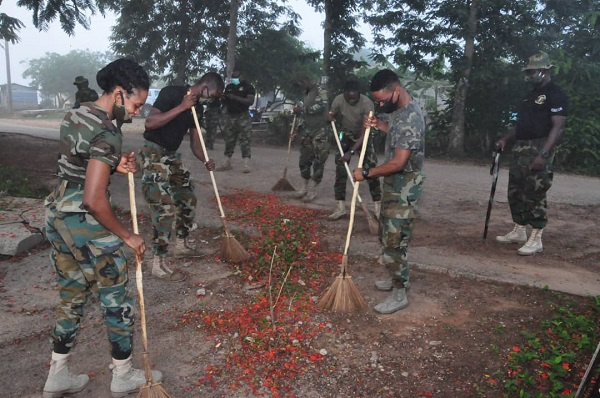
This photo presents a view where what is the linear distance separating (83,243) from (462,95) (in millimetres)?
12819

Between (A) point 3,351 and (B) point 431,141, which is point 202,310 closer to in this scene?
(A) point 3,351

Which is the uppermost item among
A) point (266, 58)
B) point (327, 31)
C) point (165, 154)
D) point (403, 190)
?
point (327, 31)

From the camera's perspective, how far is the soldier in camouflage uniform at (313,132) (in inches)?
291

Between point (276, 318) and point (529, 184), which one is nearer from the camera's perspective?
point (276, 318)

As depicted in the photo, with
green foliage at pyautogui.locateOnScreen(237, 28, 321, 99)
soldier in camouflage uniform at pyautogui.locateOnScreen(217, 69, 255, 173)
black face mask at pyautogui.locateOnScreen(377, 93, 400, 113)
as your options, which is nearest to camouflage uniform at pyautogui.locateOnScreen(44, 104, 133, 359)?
black face mask at pyautogui.locateOnScreen(377, 93, 400, 113)

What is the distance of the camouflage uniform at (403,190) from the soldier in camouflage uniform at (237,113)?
603 centimetres

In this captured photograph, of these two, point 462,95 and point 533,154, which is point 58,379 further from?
point 462,95

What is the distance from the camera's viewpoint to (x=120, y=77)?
2.74 meters

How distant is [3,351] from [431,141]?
13.3 m

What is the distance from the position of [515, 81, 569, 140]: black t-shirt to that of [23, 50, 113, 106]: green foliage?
60.3 m

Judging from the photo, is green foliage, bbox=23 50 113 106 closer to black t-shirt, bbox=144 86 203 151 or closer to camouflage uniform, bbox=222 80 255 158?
camouflage uniform, bbox=222 80 255 158

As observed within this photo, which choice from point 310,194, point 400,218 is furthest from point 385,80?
point 310,194

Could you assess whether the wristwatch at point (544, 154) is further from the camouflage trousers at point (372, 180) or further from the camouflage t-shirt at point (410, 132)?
the camouflage trousers at point (372, 180)

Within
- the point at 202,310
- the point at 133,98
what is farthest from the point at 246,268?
the point at 133,98
